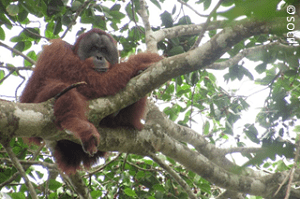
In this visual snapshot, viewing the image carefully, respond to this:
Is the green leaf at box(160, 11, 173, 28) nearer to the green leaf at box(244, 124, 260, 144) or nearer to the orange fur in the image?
the orange fur

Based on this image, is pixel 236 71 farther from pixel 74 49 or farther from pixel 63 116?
pixel 63 116

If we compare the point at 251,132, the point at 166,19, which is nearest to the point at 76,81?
the point at 166,19

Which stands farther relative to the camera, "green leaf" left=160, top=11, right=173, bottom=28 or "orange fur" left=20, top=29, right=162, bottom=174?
"green leaf" left=160, top=11, right=173, bottom=28

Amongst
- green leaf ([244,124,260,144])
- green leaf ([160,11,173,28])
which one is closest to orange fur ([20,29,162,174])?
green leaf ([160,11,173,28])

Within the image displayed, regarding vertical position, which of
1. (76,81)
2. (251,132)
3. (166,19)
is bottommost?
(251,132)

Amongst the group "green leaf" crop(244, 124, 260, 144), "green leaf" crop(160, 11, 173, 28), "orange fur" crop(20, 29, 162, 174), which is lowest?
"green leaf" crop(244, 124, 260, 144)

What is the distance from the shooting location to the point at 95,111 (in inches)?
108

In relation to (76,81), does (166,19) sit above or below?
above

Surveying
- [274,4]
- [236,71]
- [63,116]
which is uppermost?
[274,4]

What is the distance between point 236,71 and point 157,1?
66.3 inches

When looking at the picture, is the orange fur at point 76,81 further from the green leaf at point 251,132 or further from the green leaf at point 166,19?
the green leaf at point 251,132

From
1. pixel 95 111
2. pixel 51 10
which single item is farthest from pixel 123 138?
pixel 51 10

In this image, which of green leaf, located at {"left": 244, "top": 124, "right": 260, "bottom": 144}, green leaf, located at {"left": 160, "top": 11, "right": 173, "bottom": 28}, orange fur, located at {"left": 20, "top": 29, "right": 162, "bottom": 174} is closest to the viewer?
orange fur, located at {"left": 20, "top": 29, "right": 162, "bottom": 174}

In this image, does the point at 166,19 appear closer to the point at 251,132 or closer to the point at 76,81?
the point at 76,81
